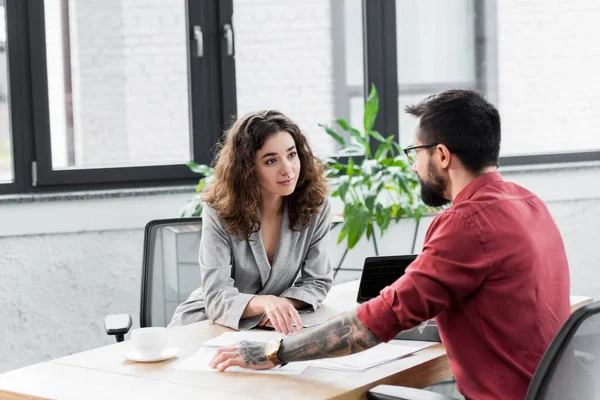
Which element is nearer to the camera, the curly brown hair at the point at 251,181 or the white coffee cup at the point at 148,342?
the white coffee cup at the point at 148,342

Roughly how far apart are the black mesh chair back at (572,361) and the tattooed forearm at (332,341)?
0.40m

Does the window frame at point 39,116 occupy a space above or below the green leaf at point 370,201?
above

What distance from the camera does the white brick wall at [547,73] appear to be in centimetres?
448

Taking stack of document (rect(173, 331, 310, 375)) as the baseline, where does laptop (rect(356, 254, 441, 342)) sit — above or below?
above

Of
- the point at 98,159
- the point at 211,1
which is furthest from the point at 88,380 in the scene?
the point at 211,1

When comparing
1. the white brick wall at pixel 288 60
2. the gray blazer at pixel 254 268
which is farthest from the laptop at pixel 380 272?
the white brick wall at pixel 288 60

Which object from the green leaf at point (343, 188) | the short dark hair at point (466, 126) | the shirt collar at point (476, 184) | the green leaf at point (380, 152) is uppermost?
the short dark hair at point (466, 126)

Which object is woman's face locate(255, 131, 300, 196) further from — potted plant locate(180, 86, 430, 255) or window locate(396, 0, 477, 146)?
window locate(396, 0, 477, 146)

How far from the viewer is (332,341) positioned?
172cm

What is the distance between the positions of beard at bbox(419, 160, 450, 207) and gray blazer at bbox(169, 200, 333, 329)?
2.19 feet

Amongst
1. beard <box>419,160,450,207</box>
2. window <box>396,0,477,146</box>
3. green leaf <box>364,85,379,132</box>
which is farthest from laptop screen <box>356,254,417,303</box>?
window <box>396,0,477,146</box>

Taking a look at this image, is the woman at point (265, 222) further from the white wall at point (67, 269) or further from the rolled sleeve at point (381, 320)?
the white wall at point (67, 269)

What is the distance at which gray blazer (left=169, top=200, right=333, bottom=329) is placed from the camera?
93.2 inches

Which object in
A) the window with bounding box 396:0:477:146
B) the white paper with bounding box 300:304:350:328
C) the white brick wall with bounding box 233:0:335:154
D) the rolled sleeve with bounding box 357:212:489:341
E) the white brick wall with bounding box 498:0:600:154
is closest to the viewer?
the rolled sleeve with bounding box 357:212:489:341
